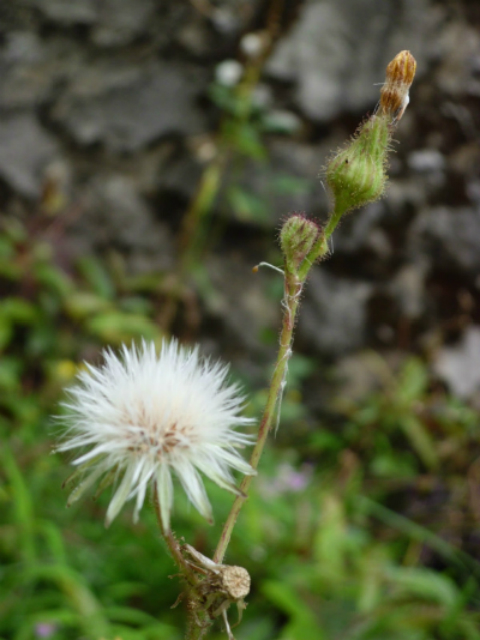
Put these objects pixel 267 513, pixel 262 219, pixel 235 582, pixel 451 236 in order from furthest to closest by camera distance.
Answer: pixel 451 236 < pixel 262 219 < pixel 267 513 < pixel 235 582

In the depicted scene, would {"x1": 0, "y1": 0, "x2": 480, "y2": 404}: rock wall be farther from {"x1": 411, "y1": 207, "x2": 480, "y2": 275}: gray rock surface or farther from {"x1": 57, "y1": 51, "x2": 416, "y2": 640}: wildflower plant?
{"x1": 57, "y1": 51, "x2": 416, "y2": 640}: wildflower plant

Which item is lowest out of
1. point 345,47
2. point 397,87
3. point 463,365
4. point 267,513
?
point 397,87

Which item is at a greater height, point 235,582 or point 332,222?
point 332,222

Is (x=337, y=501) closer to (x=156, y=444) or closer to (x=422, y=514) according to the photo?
(x=422, y=514)

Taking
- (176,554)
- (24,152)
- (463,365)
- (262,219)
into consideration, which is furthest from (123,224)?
(176,554)

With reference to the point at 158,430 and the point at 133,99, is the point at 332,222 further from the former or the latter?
the point at 133,99

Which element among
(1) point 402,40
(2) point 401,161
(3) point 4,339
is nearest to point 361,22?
(1) point 402,40

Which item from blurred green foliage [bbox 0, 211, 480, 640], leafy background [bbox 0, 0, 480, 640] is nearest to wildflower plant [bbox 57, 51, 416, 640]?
blurred green foliage [bbox 0, 211, 480, 640]

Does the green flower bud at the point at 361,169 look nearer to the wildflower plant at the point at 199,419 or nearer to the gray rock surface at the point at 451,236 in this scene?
the wildflower plant at the point at 199,419
